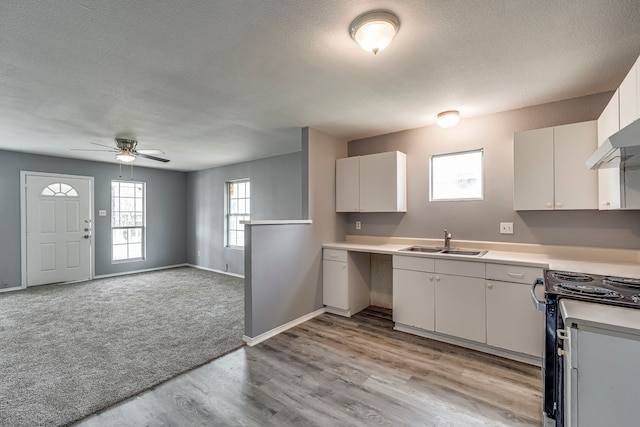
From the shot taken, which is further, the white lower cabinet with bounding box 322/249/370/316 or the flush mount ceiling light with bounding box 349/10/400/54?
the white lower cabinet with bounding box 322/249/370/316

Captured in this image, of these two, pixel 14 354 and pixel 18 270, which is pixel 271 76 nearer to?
pixel 14 354

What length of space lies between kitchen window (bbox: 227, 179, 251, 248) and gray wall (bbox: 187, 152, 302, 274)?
0.43ft

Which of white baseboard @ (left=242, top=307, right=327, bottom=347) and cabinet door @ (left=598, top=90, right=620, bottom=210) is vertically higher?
cabinet door @ (left=598, top=90, right=620, bottom=210)

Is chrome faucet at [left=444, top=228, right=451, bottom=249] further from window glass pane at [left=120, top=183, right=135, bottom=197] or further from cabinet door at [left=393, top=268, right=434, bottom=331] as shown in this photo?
window glass pane at [left=120, top=183, right=135, bottom=197]

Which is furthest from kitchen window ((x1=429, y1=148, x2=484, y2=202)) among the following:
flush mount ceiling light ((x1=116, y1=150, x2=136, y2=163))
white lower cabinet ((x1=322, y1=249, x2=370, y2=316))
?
flush mount ceiling light ((x1=116, y1=150, x2=136, y2=163))

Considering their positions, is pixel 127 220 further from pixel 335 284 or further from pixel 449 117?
pixel 449 117

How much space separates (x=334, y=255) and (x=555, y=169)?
2.37 m

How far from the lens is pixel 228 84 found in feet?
8.10

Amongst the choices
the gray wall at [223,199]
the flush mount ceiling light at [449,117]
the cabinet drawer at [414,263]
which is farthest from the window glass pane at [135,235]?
the flush mount ceiling light at [449,117]

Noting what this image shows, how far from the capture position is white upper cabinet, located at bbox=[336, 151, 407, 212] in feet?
11.7

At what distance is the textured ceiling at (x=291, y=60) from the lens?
1575 millimetres

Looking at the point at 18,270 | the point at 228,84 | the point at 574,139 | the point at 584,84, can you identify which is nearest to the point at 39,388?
the point at 228,84

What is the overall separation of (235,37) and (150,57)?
69 centimetres

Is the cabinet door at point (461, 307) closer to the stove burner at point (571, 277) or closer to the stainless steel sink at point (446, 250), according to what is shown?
the stainless steel sink at point (446, 250)
